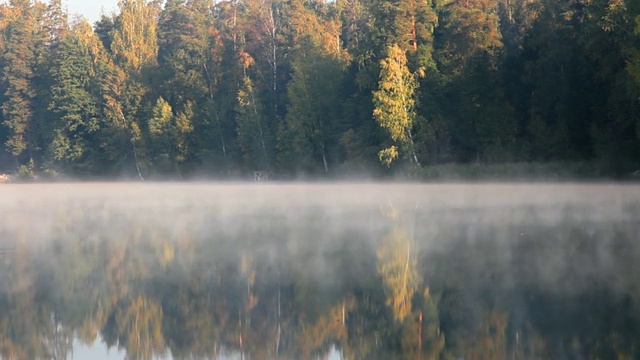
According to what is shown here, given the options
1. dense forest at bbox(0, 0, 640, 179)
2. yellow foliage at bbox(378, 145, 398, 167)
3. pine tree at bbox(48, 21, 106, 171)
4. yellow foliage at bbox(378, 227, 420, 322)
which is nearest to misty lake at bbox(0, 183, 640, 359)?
yellow foliage at bbox(378, 227, 420, 322)

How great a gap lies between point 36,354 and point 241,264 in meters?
6.32

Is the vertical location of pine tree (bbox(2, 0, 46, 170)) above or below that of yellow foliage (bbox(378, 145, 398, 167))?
above

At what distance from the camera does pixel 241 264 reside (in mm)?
15375

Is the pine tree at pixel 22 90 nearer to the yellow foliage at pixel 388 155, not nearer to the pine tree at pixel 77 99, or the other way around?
the pine tree at pixel 77 99

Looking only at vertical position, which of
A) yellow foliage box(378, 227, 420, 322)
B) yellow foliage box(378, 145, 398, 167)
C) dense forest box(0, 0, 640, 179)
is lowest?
yellow foliage box(378, 227, 420, 322)

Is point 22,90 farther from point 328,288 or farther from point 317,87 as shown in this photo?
point 328,288

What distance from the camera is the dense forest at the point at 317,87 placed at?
48.2 m

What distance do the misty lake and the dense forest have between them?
23.1 meters

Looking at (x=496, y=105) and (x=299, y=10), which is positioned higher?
(x=299, y=10)

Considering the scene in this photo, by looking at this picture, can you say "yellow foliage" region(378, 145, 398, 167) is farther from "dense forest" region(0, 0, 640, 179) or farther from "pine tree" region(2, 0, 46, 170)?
"pine tree" region(2, 0, 46, 170)

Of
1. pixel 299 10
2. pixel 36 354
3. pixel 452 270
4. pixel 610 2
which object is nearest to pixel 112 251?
pixel 452 270

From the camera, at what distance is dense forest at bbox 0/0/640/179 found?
4825cm

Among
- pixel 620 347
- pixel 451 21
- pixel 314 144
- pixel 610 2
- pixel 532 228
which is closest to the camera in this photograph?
pixel 620 347

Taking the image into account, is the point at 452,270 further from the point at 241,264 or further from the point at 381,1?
the point at 381,1
